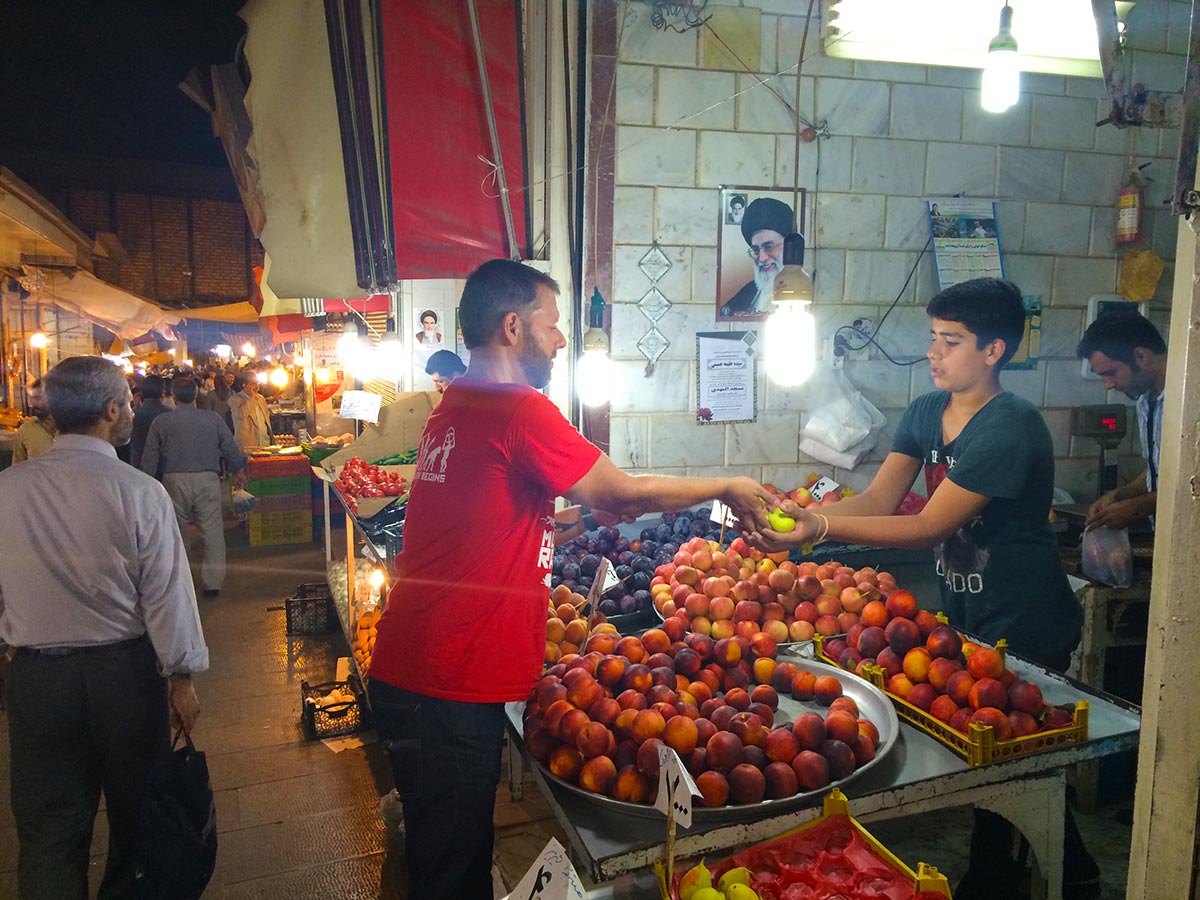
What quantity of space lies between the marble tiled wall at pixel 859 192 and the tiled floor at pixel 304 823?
2394 millimetres

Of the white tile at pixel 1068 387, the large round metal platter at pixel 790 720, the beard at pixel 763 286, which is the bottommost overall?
the large round metal platter at pixel 790 720

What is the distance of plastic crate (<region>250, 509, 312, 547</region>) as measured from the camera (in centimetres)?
1086

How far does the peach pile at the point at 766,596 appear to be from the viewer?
9.93 ft

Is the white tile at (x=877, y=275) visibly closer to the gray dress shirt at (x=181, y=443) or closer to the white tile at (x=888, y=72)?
the white tile at (x=888, y=72)

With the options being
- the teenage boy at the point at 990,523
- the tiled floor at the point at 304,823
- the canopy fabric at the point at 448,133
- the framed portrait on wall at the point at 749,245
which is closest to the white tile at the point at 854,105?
the framed portrait on wall at the point at 749,245

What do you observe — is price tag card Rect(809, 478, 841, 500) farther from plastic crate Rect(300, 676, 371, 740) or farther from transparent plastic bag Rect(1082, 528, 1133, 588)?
plastic crate Rect(300, 676, 371, 740)

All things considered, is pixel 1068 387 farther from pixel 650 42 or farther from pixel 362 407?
pixel 362 407

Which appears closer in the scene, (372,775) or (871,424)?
(372,775)

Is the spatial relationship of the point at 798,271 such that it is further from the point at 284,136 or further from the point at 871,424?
the point at 284,136

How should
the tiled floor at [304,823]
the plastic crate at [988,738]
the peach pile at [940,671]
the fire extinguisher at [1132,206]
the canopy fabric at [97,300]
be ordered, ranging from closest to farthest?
1. the plastic crate at [988,738]
2. the peach pile at [940,671]
3. the tiled floor at [304,823]
4. the fire extinguisher at [1132,206]
5. the canopy fabric at [97,300]

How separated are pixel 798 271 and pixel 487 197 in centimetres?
215

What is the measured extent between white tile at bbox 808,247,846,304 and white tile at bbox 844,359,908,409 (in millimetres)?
503

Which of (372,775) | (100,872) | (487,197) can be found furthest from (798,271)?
(100,872)

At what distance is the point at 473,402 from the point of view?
94.7 inches
